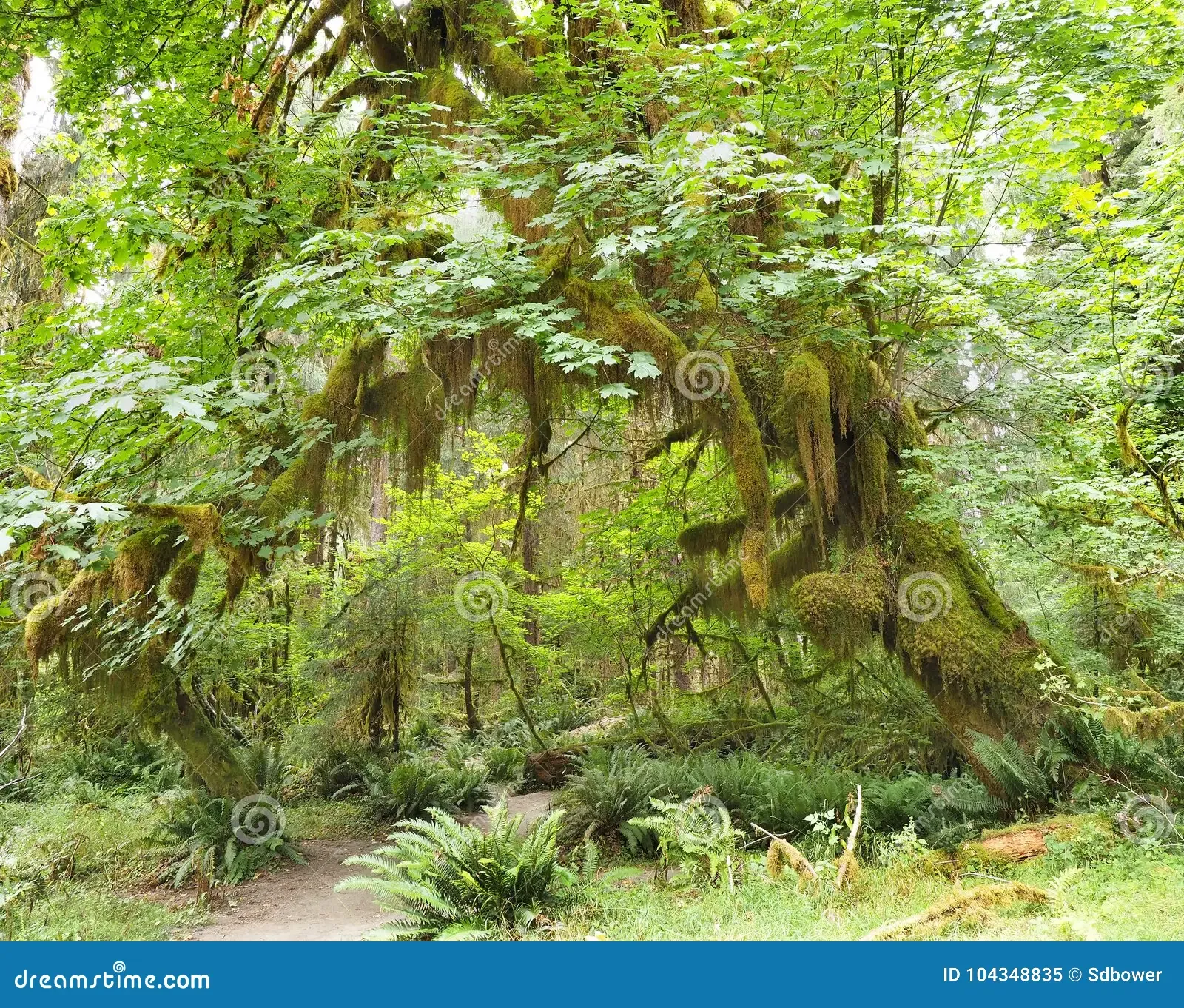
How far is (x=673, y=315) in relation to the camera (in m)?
6.57

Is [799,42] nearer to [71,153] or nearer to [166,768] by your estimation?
[71,153]

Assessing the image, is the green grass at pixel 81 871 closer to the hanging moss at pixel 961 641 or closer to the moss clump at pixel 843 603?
the moss clump at pixel 843 603

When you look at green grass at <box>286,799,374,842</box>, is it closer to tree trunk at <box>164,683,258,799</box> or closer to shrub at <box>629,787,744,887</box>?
tree trunk at <box>164,683,258,799</box>

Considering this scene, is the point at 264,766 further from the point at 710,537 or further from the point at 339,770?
the point at 710,537

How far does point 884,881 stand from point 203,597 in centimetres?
785

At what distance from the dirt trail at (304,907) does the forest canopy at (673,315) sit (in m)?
1.36

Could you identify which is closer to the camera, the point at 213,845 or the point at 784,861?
the point at 784,861

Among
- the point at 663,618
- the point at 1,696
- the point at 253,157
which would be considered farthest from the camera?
the point at 1,696

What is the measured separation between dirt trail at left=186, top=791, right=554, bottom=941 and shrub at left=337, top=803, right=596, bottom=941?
0.59 metres

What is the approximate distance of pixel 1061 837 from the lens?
16.8 ft

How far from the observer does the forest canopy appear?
4.95 meters

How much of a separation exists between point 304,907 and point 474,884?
2969mm

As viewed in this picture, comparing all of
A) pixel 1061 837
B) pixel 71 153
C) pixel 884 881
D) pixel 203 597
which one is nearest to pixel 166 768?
pixel 203 597

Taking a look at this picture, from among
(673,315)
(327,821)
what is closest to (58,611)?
(673,315)
